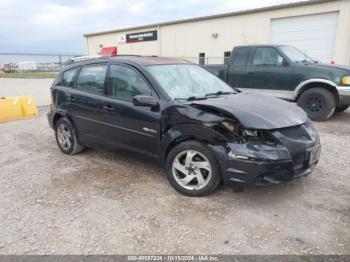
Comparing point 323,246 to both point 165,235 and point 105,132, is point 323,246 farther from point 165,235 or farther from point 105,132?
point 105,132

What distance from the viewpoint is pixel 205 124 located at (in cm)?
324

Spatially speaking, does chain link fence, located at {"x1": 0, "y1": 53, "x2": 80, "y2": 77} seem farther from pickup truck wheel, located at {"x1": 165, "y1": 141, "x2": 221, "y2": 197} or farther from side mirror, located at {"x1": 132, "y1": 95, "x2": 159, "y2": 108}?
pickup truck wheel, located at {"x1": 165, "y1": 141, "x2": 221, "y2": 197}

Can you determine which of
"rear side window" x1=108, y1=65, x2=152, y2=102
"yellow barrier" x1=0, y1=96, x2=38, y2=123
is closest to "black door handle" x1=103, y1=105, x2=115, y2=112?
"rear side window" x1=108, y1=65, x2=152, y2=102

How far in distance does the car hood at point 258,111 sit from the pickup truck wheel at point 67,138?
243 centimetres

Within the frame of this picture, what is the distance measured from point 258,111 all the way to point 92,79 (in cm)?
253

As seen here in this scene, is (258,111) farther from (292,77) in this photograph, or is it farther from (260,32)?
(260,32)

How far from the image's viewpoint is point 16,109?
826cm

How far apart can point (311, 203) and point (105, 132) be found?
282 centimetres

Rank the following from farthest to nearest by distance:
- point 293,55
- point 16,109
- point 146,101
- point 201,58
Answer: point 201,58, point 16,109, point 293,55, point 146,101

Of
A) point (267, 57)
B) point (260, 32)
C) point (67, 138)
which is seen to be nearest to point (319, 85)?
point (267, 57)

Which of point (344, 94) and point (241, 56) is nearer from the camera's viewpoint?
point (344, 94)

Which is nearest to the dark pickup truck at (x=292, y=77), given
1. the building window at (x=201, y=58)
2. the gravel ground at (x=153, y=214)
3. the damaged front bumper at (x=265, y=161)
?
the gravel ground at (x=153, y=214)

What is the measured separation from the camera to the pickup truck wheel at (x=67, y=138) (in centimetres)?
493

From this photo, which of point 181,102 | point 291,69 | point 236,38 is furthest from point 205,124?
point 236,38
